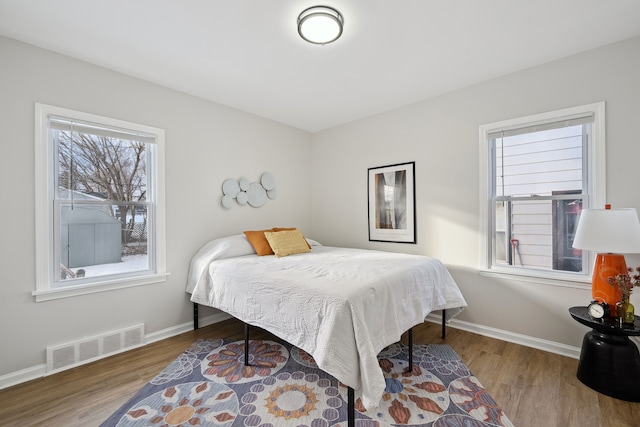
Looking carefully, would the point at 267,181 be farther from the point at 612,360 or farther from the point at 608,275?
the point at 612,360

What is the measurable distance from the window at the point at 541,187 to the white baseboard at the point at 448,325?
23.7 inches

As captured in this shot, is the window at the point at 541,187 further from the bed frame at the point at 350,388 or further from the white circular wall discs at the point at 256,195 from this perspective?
the white circular wall discs at the point at 256,195

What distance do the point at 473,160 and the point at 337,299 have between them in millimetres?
2245

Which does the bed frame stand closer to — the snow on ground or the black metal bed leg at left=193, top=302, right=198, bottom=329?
the black metal bed leg at left=193, top=302, right=198, bottom=329

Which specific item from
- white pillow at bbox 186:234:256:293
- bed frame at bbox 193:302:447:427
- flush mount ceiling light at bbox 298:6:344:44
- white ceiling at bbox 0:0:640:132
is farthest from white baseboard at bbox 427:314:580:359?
flush mount ceiling light at bbox 298:6:344:44

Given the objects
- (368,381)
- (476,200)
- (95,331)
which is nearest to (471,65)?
(476,200)

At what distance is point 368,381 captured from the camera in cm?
148

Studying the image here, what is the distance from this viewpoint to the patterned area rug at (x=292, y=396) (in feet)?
5.52

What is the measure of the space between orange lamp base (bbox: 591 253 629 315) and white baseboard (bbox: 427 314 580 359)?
645 mm

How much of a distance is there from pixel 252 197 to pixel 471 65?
2.76m

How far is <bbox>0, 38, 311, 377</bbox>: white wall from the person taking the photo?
211 centimetres

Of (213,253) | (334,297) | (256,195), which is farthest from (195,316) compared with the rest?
(334,297)

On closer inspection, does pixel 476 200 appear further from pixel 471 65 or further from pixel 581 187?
pixel 471 65

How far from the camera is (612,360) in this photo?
6.23 feet
